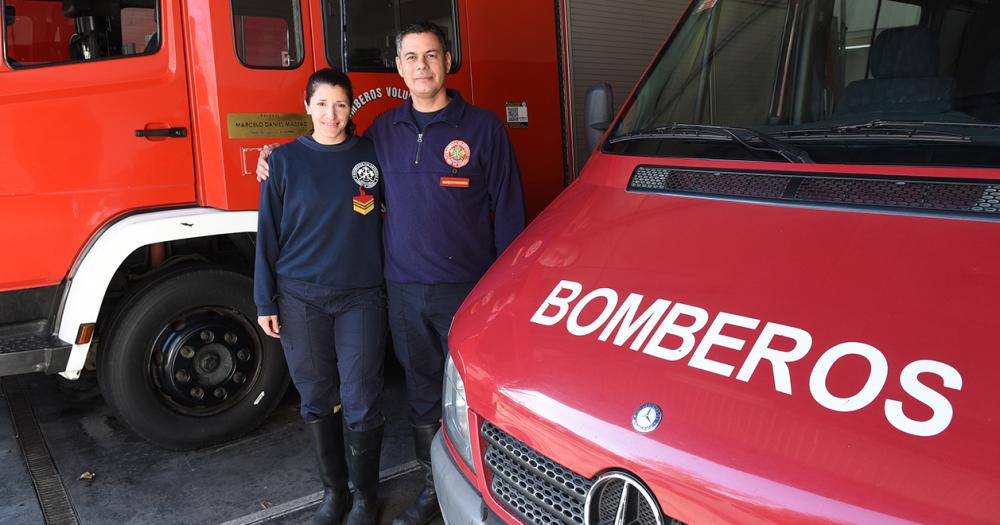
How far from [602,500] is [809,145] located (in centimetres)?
113

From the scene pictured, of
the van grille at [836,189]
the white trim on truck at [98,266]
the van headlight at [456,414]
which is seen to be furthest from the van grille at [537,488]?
the white trim on truck at [98,266]

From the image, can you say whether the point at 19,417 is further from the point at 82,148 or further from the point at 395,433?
the point at 395,433

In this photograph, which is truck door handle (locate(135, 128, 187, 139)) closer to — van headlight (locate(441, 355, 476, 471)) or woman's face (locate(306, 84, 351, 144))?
woman's face (locate(306, 84, 351, 144))

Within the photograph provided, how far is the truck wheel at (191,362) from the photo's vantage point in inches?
144

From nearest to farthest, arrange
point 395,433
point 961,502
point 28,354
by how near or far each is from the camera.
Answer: point 961,502, point 28,354, point 395,433

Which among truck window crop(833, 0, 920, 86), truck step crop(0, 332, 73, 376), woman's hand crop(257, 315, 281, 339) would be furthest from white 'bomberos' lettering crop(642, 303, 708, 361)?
truck step crop(0, 332, 73, 376)

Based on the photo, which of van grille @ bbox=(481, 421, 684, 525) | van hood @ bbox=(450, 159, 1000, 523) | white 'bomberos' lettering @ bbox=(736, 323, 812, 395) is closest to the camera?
van hood @ bbox=(450, 159, 1000, 523)

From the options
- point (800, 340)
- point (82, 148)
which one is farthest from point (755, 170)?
point (82, 148)

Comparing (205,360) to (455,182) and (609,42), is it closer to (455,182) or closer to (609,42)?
(455,182)

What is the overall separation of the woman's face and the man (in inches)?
7.6

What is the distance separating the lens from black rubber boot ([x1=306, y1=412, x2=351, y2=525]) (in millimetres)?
3031

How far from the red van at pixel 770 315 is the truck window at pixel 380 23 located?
1.81 m

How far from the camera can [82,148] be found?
3414 millimetres

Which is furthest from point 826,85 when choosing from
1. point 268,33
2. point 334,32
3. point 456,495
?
point 268,33
